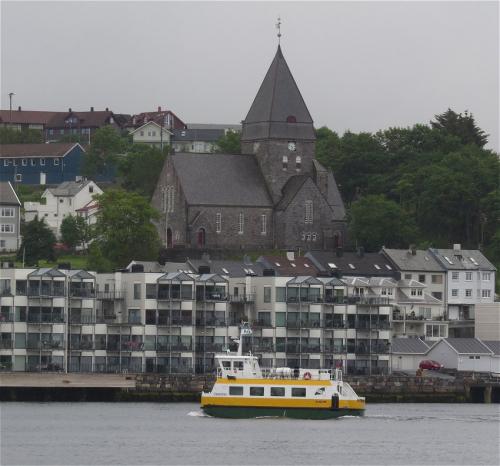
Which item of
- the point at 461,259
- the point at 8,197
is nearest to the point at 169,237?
the point at 8,197

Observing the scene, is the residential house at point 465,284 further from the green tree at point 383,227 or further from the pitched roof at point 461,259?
the green tree at point 383,227

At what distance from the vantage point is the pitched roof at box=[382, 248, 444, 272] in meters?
167

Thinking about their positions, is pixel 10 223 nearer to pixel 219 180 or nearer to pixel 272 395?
pixel 219 180

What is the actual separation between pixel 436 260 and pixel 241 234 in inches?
696

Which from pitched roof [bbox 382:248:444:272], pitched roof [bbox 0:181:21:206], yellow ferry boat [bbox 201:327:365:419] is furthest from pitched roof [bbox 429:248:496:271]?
yellow ferry boat [bbox 201:327:365:419]

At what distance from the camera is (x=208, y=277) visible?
460ft

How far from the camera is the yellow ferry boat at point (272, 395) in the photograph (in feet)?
374

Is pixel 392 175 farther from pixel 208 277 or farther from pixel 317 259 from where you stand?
pixel 208 277

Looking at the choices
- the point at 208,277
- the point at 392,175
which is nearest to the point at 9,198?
the point at 392,175

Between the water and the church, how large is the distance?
54.9 meters

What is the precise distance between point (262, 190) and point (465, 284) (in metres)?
21.3

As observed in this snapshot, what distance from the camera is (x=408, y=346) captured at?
150m

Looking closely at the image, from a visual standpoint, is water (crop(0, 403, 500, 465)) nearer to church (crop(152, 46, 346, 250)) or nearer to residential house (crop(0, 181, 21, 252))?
church (crop(152, 46, 346, 250))

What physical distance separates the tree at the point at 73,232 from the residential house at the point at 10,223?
16.7 feet
